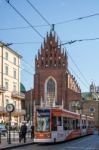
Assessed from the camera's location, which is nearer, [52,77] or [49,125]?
[49,125]

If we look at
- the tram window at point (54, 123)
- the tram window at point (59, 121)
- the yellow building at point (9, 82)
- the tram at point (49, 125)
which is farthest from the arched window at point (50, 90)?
the tram window at point (54, 123)

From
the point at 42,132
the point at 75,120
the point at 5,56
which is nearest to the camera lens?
the point at 42,132

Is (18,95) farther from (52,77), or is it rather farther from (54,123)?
(54,123)

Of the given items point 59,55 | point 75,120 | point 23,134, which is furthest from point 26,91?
point 23,134

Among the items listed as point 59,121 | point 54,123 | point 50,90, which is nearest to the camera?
point 54,123

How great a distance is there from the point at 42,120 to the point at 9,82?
53357 millimetres

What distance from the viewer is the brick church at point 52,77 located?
103938mm

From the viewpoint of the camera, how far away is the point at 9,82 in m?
87.8

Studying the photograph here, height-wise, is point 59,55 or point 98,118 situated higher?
point 59,55

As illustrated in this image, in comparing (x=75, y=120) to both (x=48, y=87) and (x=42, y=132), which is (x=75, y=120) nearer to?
(x=42, y=132)

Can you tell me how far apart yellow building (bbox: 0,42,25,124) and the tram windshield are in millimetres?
45646

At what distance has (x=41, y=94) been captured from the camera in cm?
10444

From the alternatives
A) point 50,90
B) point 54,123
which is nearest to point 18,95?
point 50,90

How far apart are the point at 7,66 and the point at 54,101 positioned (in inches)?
751
